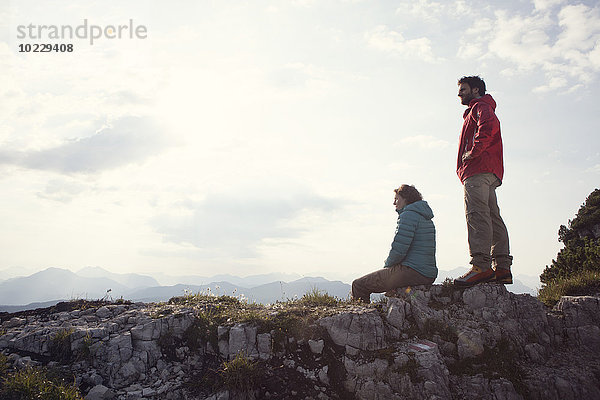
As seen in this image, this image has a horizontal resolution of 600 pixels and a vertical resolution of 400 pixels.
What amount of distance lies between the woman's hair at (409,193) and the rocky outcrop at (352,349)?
2.38 metres

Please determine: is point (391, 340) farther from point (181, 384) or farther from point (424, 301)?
point (181, 384)

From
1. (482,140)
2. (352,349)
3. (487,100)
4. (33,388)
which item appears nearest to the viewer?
(33,388)

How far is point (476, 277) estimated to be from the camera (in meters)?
8.34

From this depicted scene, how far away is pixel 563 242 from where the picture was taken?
16859 millimetres

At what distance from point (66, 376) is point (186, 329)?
2546mm

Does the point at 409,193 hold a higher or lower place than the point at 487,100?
lower

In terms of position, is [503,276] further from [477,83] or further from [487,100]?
[477,83]

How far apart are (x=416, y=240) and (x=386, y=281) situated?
51.8 inches

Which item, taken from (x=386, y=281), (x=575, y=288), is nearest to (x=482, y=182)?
(x=386, y=281)

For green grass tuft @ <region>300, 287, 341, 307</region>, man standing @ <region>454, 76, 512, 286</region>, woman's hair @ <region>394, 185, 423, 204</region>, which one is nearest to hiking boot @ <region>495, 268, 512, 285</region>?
man standing @ <region>454, 76, 512, 286</region>

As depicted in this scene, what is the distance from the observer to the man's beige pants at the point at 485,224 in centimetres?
830

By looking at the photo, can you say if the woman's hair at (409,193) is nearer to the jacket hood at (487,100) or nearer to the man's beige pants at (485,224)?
the man's beige pants at (485,224)

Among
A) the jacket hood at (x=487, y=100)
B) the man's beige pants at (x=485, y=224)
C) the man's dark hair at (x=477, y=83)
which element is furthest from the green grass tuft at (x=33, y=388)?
the man's dark hair at (x=477, y=83)

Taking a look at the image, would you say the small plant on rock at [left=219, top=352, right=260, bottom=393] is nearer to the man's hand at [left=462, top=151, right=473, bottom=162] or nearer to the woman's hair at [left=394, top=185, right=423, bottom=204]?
the woman's hair at [left=394, top=185, right=423, bottom=204]
